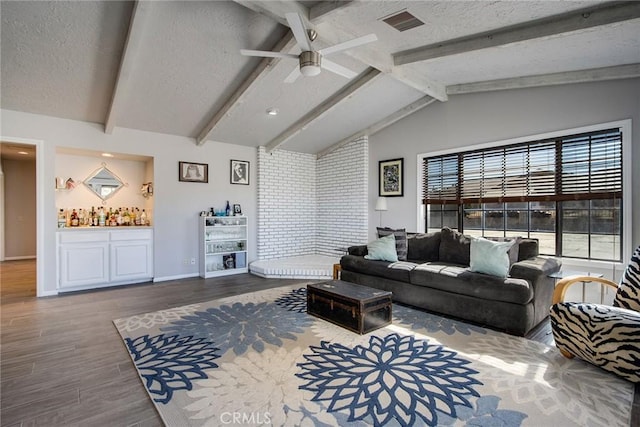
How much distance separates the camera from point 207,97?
4.46m

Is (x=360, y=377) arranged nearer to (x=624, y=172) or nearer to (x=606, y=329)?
(x=606, y=329)

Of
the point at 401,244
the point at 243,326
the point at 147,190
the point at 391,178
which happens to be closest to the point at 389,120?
the point at 391,178

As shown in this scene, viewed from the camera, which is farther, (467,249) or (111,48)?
(467,249)

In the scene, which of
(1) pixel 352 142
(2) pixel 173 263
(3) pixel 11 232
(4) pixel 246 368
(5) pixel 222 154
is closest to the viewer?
(4) pixel 246 368

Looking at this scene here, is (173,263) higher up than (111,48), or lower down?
lower down

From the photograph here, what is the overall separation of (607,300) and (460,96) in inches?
134

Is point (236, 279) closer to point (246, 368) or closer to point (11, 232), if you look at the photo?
point (246, 368)

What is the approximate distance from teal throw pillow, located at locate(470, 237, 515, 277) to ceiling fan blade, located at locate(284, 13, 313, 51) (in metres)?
2.81

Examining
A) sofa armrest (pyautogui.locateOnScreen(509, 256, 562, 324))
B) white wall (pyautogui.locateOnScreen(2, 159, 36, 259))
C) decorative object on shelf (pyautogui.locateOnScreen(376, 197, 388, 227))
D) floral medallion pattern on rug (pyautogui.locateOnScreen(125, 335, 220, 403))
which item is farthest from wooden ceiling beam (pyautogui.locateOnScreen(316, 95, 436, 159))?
white wall (pyautogui.locateOnScreen(2, 159, 36, 259))

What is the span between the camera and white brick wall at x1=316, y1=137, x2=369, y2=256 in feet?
21.1

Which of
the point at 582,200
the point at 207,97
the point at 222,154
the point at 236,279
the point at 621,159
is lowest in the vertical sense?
the point at 236,279

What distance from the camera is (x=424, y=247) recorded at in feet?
15.3

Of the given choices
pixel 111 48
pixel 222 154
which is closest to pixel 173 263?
pixel 222 154

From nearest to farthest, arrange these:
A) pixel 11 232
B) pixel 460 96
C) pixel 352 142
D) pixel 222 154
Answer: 1. pixel 460 96
2. pixel 222 154
3. pixel 352 142
4. pixel 11 232
